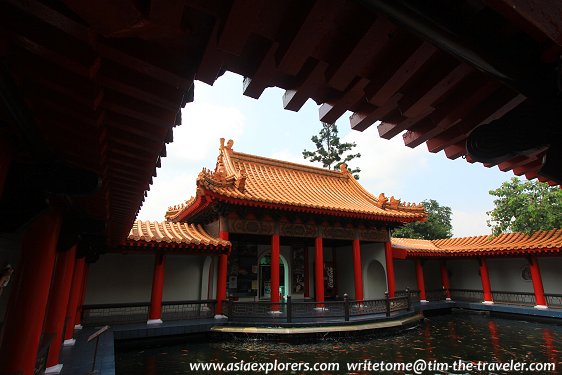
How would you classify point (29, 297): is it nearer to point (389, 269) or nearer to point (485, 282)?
point (389, 269)

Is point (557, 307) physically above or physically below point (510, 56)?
below

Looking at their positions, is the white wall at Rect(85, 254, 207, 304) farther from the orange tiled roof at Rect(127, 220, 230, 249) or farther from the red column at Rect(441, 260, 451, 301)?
the red column at Rect(441, 260, 451, 301)

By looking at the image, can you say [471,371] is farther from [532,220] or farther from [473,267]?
[473,267]

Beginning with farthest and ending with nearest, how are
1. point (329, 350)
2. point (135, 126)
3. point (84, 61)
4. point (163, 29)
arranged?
point (329, 350)
point (135, 126)
point (84, 61)
point (163, 29)

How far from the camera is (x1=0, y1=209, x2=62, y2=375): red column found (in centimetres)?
366

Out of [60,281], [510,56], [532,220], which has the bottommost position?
[60,281]

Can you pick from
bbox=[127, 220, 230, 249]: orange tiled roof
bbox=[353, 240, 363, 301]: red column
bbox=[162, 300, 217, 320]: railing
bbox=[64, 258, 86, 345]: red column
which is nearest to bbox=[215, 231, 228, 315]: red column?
bbox=[162, 300, 217, 320]: railing

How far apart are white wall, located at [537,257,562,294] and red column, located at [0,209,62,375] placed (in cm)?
1880

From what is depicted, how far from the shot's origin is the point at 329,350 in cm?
862

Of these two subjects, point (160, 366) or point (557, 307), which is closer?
point (160, 366)

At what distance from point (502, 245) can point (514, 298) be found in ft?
9.17

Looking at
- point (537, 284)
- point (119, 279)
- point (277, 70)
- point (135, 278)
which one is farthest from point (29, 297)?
point (537, 284)

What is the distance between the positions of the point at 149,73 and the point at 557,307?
58.4 ft

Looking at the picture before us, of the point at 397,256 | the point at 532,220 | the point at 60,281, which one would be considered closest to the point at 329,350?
the point at 60,281
